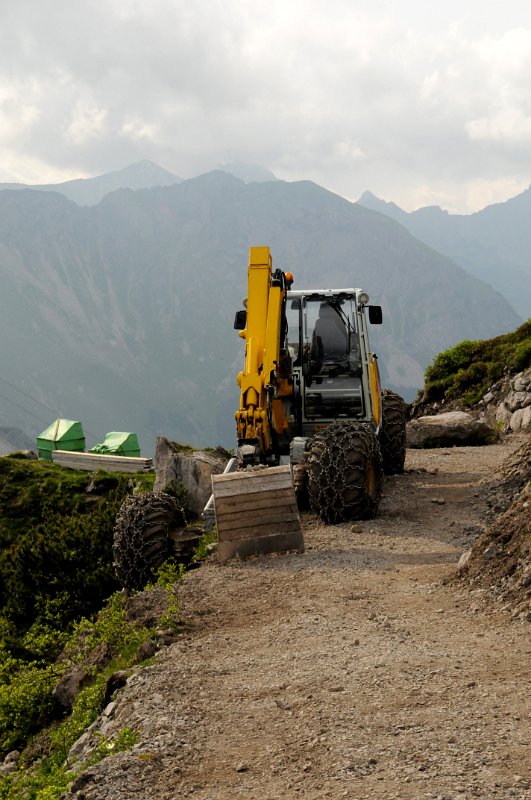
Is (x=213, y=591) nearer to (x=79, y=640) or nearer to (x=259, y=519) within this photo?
(x=259, y=519)

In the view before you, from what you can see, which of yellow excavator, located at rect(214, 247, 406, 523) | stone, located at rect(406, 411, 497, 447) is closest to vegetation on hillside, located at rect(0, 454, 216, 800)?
yellow excavator, located at rect(214, 247, 406, 523)

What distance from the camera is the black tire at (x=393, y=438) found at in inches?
673

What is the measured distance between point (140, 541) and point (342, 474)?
2744mm

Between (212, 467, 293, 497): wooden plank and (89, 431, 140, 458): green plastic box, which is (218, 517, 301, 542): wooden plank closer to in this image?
(212, 467, 293, 497): wooden plank

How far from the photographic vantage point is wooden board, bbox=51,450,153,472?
3347cm

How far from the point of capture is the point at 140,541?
11938 mm

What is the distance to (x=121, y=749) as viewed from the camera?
5473mm

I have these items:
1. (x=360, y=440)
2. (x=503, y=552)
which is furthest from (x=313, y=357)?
(x=503, y=552)

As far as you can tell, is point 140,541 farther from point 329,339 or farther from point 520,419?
point 520,419

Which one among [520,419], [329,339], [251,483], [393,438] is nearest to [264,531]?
[251,483]

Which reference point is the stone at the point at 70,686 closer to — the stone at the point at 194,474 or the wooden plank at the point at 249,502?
the wooden plank at the point at 249,502

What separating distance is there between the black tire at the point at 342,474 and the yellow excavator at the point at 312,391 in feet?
0.04

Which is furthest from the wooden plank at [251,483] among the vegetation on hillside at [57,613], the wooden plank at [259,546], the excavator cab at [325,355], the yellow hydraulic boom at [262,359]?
the excavator cab at [325,355]

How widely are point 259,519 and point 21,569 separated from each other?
41.1 feet
